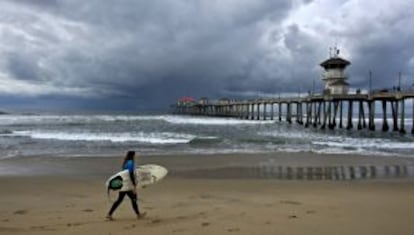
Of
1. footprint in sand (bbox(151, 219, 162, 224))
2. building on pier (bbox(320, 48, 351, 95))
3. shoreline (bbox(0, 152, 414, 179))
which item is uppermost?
building on pier (bbox(320, 48, 351, 95))

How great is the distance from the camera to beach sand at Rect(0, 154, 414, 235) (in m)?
7.59

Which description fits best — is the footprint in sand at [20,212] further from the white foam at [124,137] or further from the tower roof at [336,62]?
the tower roof at [336,62]

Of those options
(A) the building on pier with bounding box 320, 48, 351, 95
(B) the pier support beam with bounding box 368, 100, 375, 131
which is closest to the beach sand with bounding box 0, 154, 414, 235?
(B) the pier support beam with bounding box 368, 100, 375, 131

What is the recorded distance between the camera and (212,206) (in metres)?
9.70

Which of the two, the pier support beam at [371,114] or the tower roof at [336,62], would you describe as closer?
the pier support beam at [371,114]

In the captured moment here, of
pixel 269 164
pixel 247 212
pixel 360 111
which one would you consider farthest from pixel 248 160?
pixel 360 111

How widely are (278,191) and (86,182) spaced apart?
18.9ft

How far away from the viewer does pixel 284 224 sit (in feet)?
25.6

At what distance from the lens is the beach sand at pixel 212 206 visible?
7.59m

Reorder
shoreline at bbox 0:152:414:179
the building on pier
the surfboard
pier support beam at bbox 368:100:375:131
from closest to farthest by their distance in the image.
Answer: the surfboard < shoreline at bbox 0:152:414:179 < pier support beam at bbox 368:100:375:131 < the building on pier

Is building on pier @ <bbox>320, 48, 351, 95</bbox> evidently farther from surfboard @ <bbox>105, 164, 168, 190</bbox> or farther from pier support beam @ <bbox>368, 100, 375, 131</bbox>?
surfboard @ <bbox>105, 164, 168, 190</bbox>

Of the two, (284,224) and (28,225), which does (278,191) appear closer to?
(284,224)

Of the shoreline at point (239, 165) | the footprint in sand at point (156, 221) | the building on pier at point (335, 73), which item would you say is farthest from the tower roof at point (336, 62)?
the footprint in sand at point (156, 221)

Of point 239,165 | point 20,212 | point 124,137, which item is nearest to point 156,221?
point 20,212
